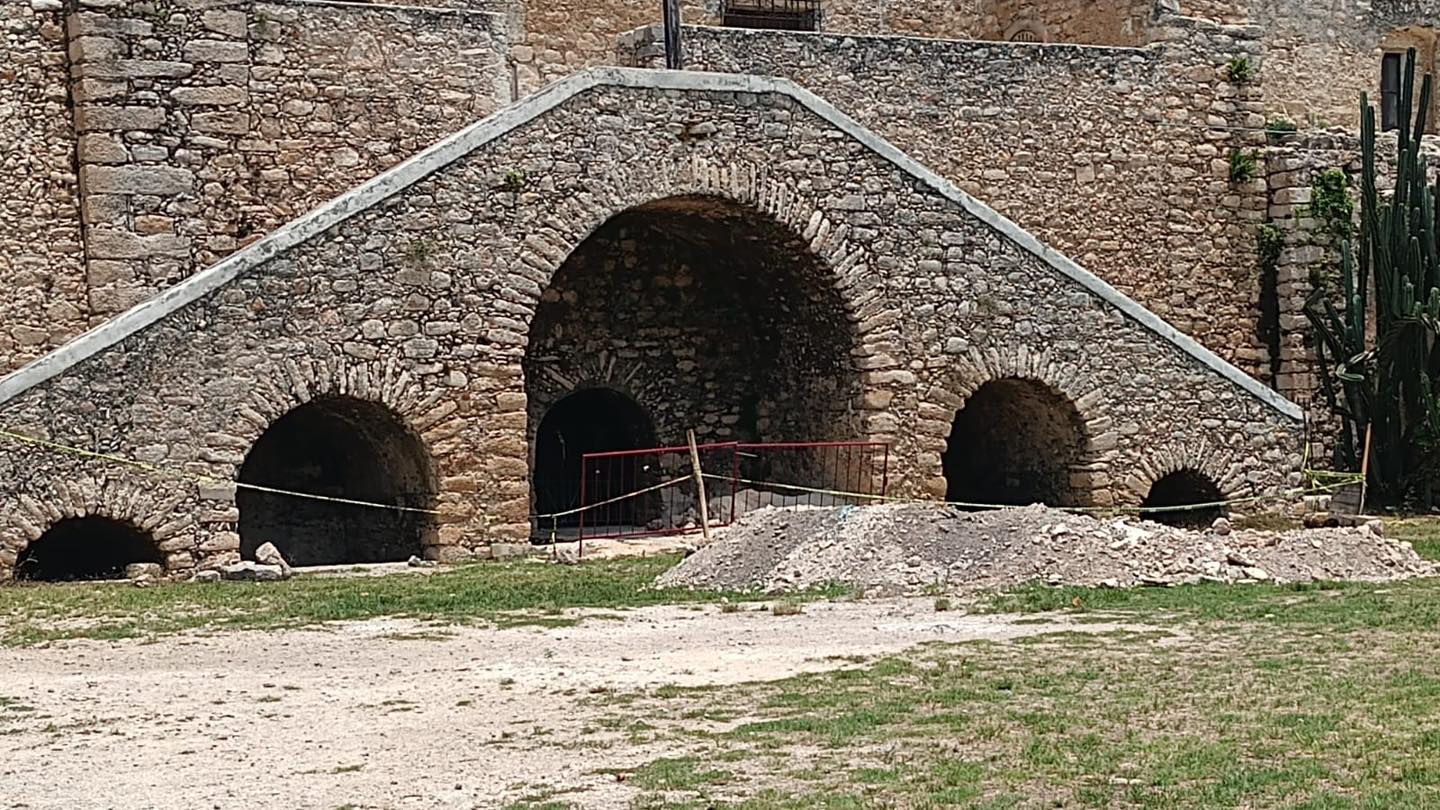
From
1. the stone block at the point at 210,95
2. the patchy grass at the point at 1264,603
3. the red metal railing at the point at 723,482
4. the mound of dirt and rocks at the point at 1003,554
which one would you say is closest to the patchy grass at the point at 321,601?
the mound of dirt and rocks at the point at 1003,554

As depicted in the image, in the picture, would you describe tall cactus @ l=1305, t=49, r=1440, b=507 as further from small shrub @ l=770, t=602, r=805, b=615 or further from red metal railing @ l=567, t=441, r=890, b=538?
small shrub @ l=770, t=602, r=805, b=615

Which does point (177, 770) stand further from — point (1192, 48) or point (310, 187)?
point (1192, 48)

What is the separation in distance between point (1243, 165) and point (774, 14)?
5800mm

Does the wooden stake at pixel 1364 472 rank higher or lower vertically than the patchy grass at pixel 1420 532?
higher

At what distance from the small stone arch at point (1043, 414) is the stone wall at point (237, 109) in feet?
17.5

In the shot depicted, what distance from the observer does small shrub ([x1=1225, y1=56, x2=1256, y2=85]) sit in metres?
26.5

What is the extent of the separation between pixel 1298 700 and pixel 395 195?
1019cm

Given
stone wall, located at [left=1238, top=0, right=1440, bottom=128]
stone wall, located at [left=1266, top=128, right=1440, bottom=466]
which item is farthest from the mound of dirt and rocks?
stone wall, located at [left=1238, top=0, right=1440, bottom=128]

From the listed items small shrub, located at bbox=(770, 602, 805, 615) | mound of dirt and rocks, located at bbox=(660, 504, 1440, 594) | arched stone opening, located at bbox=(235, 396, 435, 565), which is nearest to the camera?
small shrub, located at bbox=(770, 602, 805, 615)

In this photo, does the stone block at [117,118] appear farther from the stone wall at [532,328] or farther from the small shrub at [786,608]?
the small shrub at [786,608]

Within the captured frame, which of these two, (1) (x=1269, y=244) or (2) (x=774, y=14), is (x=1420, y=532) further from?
(2) (x=774, y=14)

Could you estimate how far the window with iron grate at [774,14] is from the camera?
90.7ft

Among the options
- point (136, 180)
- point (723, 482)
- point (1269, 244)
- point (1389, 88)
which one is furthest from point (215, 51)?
point (1389, 88)

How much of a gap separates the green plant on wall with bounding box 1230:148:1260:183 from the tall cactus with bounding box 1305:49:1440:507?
124cm
